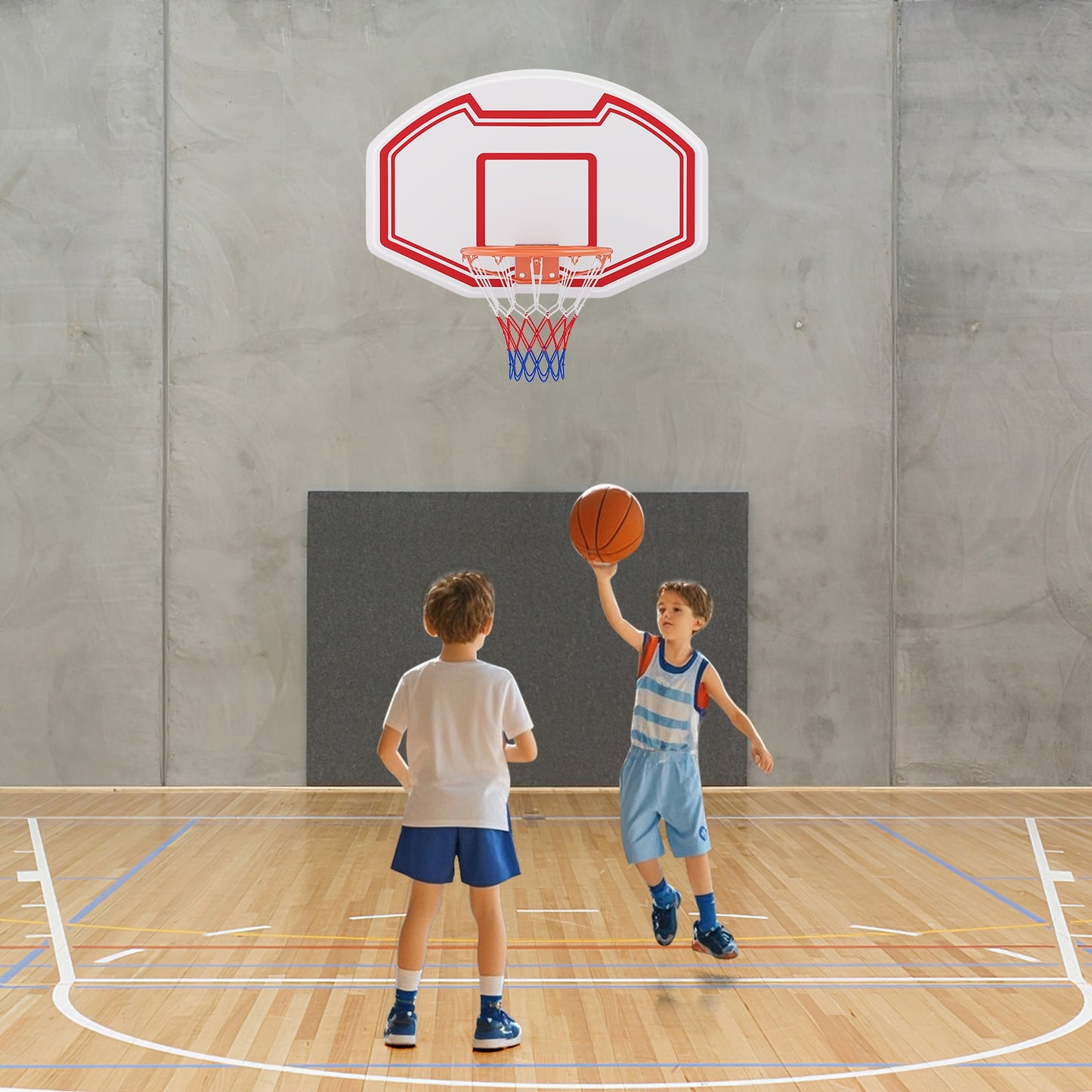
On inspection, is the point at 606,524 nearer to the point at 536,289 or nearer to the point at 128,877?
the point at 536,289

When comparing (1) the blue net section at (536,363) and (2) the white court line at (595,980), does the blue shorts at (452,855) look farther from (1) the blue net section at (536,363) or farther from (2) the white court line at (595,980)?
(1) the blue net section at (536,363)

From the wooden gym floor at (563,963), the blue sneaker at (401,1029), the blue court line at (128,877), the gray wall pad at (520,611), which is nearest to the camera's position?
the wooden gym floor at (563,963)

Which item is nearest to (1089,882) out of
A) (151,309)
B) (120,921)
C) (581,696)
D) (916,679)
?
(916,679)

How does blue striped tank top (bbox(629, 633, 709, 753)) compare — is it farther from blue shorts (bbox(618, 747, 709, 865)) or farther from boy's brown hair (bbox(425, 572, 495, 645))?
boy's brown hair (bbox(425, 572, 495, 645))

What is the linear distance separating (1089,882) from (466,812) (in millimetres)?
3074

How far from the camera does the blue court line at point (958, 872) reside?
14.0 ft

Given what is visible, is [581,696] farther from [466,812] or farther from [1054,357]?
[466,812]

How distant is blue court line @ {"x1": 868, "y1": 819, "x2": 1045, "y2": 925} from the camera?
425 cm

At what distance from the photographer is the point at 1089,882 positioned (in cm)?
475

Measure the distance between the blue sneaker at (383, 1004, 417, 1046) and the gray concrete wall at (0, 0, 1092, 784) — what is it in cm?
431

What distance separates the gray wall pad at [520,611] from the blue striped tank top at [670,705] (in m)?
3.38

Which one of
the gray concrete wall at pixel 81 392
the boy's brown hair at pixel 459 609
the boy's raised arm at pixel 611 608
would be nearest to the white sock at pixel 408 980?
the boy's brown hair at pixel 459 609

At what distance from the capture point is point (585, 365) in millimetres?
7188

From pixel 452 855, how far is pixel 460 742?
258mm
